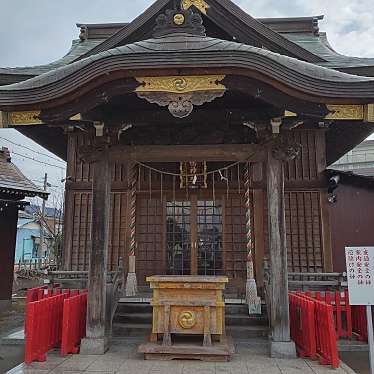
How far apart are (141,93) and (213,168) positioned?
13.4ft

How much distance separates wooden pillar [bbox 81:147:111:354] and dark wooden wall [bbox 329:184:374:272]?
21.8ft

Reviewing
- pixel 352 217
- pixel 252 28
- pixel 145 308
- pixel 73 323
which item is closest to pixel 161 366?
pixel 73 323

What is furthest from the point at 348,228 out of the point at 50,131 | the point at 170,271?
the point at 50,131

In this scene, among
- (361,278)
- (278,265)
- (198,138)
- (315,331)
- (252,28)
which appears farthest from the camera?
(252,28)

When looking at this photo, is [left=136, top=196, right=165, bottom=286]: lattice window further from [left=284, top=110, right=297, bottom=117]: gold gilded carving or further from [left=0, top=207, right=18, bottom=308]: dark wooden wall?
[left=0, top=207, right=18, bottom=308]: dark wooden wall

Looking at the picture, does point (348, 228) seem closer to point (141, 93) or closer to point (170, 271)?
point (170, 271)

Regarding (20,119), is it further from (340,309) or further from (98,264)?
(340,309)

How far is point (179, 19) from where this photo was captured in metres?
5.91

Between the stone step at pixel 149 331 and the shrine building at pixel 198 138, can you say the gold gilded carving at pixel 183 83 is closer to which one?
the shrine building at pixel 198 138

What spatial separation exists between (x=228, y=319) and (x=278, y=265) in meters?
1.82

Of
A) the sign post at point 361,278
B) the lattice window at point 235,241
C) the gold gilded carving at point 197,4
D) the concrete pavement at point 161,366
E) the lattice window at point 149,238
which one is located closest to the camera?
the sign post at point 361,278

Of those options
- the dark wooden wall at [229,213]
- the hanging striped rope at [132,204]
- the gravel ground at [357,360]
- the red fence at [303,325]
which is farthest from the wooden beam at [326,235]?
the hanging striped rope at [132,204]

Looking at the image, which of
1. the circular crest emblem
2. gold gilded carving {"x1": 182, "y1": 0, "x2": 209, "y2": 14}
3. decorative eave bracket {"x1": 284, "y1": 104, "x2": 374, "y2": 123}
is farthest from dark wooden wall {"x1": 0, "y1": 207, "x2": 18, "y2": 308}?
decorative eave bracket {"x1": 284, "y1": 104, "x2": 374, "y2": 123}

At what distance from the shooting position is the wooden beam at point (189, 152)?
6098 mm
